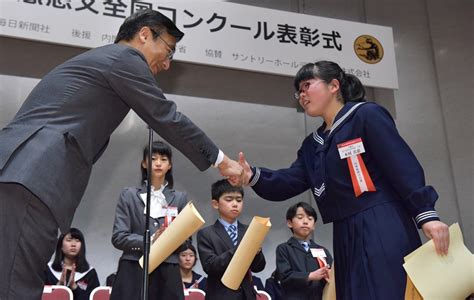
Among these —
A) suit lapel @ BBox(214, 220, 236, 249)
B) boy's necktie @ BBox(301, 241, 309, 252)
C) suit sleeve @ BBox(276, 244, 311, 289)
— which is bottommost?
suit sleeve @ BBox(276, 244, 311, 289)

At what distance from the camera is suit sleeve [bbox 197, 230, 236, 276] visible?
2.51 m

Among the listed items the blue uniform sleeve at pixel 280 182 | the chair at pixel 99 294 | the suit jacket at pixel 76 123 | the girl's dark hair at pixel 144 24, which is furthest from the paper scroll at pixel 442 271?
the chair at pixel 99 294

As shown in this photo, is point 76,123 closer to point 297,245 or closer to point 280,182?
point 280,182

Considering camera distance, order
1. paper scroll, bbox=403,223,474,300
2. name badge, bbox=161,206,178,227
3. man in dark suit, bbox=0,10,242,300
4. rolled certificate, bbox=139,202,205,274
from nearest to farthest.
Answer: man in dark suit, bbox=0,10,242,300 < paper scroll, bbox=403,223,474,300 < rolled certificate, bbox=139,202,205,274 < name badge, bbox=161,206,178,227

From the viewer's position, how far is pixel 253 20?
4008 mm

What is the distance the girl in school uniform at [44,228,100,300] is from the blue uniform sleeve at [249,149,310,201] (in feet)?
6.05

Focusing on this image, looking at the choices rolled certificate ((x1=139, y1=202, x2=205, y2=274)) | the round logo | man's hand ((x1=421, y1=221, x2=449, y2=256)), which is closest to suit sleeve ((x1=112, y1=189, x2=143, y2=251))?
rolled certificate ((x1=139, y1=202, x2=205, y2=274))

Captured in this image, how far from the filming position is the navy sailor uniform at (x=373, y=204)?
1.43m

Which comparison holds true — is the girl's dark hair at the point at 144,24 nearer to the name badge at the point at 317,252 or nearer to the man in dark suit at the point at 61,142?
the man in dark suit at the point at 61,142

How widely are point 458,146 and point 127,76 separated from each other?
4.36 metres

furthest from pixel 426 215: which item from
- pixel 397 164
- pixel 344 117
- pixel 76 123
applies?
pixel 76 123

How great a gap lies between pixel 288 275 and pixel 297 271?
88mm

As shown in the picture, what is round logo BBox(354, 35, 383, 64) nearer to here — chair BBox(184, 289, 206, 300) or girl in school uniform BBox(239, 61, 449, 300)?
chair BBox(184, 289, 206, 300)

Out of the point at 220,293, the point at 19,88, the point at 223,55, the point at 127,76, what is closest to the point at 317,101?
the point at 127,76
